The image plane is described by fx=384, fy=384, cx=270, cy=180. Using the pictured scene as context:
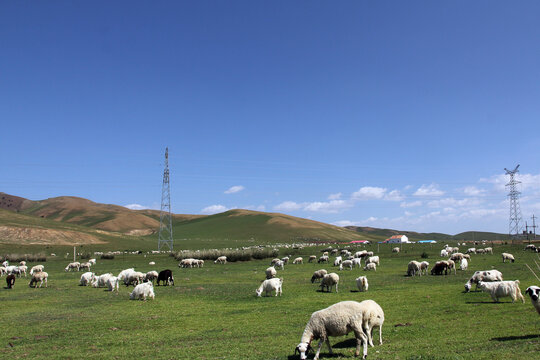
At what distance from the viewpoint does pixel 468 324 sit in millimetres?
14195

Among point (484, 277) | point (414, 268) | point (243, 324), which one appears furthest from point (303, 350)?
point (414, 268)

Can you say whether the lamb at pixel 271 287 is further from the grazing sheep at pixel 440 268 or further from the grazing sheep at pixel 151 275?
the grazing sheep at pixel 440 268

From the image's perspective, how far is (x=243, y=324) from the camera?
1599cm

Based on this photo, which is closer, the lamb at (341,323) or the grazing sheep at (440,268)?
the lamb at (341,323)

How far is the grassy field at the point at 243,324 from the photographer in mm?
11539

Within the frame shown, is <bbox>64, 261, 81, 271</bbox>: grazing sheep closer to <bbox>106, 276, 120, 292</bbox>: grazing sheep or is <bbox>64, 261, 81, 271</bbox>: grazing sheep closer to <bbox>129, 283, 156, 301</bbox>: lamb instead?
<bbox>106, 276, 120, 292</bbox>: grazing sheep

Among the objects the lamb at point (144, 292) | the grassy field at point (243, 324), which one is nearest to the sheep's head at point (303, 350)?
the grassy field at point (243, 324)

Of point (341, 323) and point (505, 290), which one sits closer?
point (341, 323)

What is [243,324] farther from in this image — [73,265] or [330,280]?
[73,265]

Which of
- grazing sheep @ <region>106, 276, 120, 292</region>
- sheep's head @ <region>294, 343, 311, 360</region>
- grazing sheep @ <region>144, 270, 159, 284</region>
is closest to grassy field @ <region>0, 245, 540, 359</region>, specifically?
sheep's head @ <region>294, 343, 311, 360</region>

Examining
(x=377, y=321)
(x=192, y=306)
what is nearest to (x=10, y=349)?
(x=192, y=306)

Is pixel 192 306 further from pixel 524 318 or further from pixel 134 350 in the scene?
pixel 524 318

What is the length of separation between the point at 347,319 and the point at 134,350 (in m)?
6.95

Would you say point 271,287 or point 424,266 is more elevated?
point 271,287
